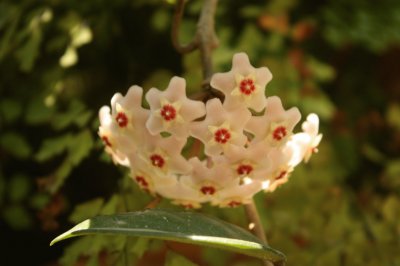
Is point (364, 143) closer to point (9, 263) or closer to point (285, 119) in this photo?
point (9, 263)

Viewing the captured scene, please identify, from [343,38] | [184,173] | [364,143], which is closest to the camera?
[184,173]

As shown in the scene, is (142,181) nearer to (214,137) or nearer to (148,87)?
(214,137)

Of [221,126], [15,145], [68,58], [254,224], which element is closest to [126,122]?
[221,126]

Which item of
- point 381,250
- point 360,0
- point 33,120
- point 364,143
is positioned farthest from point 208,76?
point 364,143

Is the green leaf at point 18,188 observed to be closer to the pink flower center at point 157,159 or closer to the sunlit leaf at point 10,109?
the sunlit leaf at point 10,109

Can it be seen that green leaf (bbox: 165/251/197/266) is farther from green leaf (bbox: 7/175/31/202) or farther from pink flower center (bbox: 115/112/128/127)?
green leaf (bbox: 7/175/31/202)

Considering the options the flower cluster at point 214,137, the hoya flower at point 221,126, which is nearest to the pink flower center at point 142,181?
the flower cluster at point 214,137
